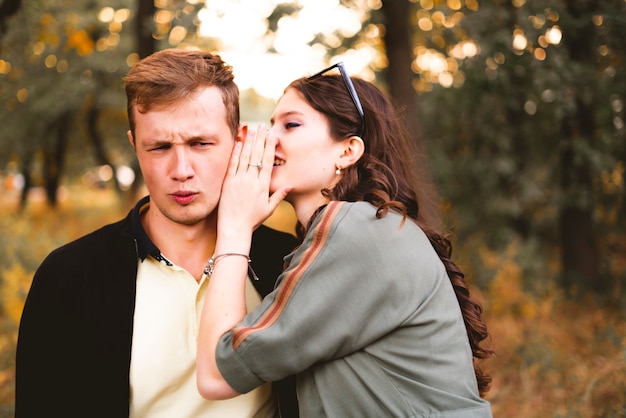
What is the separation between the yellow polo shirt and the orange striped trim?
1.61 feet

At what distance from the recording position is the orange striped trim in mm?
2018

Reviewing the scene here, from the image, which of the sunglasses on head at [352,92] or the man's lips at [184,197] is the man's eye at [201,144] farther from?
the sunglasses on head at [352,92]

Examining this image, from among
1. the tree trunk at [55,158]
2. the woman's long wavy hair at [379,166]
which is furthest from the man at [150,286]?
the tree trunk at [55,158]

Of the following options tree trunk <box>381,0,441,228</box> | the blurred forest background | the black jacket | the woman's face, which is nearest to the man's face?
the woman's face

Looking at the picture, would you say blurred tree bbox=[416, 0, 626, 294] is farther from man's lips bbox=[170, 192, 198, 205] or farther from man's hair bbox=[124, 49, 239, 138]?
man's lips bbox=[170, 192, 198, 205]

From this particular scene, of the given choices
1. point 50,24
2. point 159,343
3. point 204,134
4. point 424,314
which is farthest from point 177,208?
point 50,24

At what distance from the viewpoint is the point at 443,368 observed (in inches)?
85.4

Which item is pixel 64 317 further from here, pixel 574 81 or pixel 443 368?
pixel 574 81

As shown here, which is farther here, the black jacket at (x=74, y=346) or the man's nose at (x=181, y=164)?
the man's nose at (x=181, y=164)

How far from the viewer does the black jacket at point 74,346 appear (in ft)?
7.59

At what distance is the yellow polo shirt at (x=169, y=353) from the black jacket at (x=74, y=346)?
0.21ft

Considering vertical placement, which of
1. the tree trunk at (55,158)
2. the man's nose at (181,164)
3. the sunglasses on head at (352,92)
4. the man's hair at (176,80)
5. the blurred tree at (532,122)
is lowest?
the tree trunk at (55,158)

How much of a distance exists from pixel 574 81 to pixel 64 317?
16.2ft

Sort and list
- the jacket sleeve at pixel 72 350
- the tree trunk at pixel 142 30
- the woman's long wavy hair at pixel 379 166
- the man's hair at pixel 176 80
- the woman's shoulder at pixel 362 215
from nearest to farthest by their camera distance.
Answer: the woman's shoulder at pixel 362 215
the jacket sleeve at pixel 72 350
the man's hair at pixel 176 80
the woman's long wavy hair at pixel 379 166
the tree trunk at pixel 142 30
